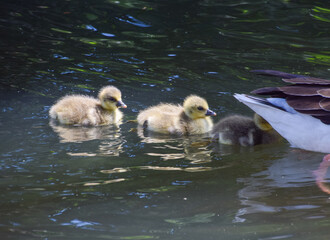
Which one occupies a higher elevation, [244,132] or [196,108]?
[196,108]

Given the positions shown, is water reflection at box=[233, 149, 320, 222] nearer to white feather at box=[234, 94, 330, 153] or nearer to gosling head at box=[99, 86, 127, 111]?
white feather at box=[234, 94, 330, 153]

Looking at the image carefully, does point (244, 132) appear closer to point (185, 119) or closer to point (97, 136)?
point (185, 119)

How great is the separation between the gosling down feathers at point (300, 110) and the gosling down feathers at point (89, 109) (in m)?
1.92

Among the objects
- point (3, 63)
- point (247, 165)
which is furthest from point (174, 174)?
point (3, 63)

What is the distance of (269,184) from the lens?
16.3ft

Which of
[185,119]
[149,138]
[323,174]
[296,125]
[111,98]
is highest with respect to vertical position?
[111,98]

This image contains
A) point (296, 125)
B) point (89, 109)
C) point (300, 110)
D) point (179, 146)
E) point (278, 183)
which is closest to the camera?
point (278, 183)

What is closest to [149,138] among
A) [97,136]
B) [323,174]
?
[97,136]

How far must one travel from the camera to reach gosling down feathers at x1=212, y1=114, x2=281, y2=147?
6289 millimetres

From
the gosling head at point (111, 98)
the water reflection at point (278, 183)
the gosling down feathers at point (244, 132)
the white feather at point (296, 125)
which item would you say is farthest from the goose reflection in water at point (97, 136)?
the water reflection at point (278, 183)

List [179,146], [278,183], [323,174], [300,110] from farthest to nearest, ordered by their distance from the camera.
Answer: [179,146], [300,110], [323,174], [278,183]

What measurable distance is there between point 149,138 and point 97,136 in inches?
24.0

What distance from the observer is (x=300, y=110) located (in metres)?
5.43

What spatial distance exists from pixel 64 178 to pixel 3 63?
191 inches
